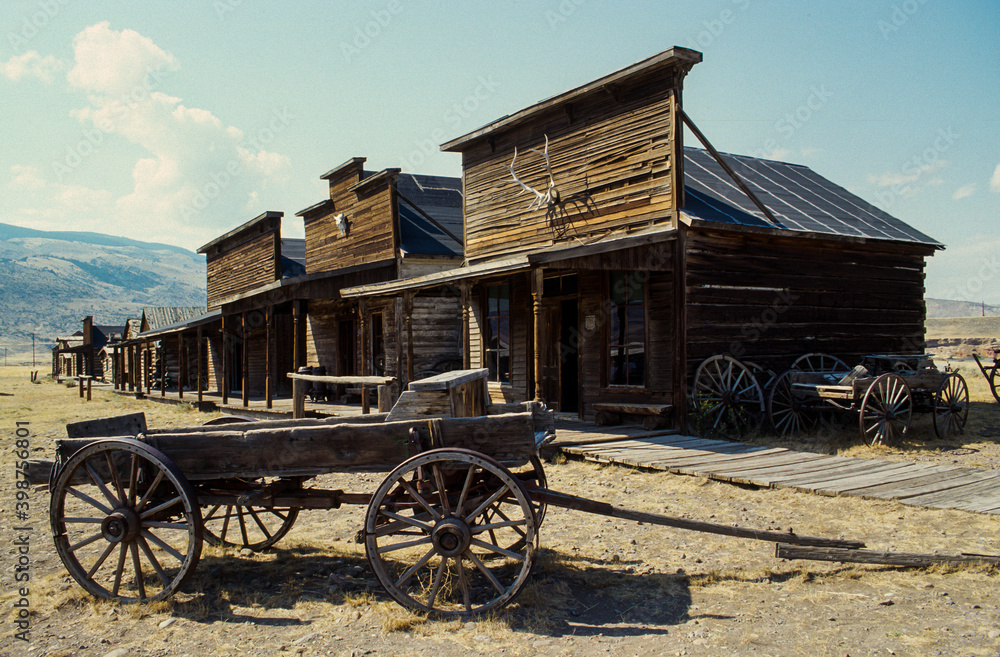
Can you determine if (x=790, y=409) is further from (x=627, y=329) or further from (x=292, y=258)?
(x=292, y=258)

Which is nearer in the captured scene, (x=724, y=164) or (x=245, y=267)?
(x=724, y=164)

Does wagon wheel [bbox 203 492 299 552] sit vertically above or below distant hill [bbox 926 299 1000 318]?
below

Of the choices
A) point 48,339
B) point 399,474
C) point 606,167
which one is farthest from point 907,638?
point 48,339

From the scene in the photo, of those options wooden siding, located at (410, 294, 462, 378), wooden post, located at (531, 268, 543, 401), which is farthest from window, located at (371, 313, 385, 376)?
wooden post, located at (531, 268, 543, 401)

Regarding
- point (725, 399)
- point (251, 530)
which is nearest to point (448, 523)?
point (251, 530)

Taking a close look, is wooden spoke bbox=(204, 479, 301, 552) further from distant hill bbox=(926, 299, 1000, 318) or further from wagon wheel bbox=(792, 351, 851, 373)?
distant hill bbox=(926, 299, 1000, 318)

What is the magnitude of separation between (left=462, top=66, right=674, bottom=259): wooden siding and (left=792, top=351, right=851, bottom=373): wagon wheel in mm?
3338

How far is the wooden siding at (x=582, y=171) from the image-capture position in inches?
415

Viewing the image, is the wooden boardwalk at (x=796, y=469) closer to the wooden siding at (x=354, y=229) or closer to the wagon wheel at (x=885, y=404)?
the wagon wheel at (x=885, y=404)

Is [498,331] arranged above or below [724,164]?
below

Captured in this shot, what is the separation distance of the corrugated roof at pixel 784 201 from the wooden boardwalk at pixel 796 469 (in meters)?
3.52

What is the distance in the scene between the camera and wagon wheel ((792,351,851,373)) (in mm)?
10938

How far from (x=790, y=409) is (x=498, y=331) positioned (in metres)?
5.82

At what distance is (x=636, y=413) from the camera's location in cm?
1013
